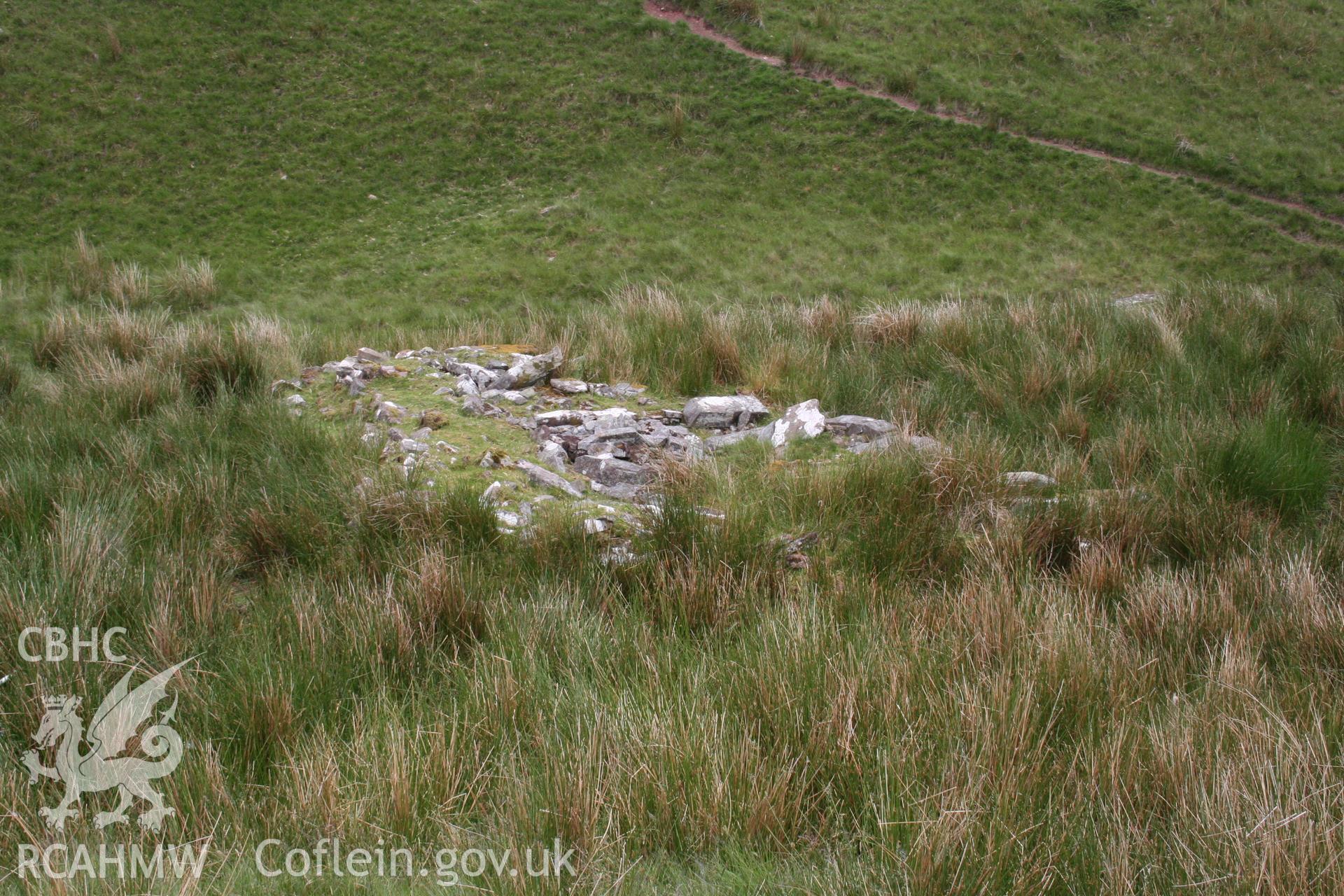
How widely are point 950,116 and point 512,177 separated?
29.3 feet

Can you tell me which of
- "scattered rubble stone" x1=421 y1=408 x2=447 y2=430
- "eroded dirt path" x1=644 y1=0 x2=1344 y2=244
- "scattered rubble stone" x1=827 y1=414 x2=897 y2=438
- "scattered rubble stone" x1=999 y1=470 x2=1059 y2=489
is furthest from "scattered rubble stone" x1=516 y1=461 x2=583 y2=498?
"eroded dirt path" x1=644 y1=0 x2=1344 y2=244

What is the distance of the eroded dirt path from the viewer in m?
14.8

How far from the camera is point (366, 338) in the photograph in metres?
9.53

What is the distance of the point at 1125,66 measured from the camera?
60.6 feet

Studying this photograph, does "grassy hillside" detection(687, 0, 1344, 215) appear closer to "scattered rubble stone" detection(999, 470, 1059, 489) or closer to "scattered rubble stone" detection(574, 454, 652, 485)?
"scattered rubble stone" detection(999, 470, 1059, 489)

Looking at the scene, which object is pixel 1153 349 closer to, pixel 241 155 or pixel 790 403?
pixel 790 403

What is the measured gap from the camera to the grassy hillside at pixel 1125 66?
16234 mm

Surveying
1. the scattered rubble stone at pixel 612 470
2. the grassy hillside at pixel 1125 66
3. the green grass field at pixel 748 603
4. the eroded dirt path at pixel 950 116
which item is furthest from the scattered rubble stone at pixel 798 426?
the grassy hillside at pixel 1125 66

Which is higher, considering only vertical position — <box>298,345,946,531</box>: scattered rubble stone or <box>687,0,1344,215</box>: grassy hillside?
<box>687,0,1344,215</box>: grassy hillside

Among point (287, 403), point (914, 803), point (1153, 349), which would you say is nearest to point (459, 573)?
point (914, 803)

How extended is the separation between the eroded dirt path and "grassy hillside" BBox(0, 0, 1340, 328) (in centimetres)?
39

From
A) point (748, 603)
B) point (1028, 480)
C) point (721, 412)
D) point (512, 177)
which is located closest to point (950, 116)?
point (512, 177)

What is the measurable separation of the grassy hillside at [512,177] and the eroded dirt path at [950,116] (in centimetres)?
39

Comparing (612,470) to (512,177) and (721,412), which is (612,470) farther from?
(512,177)
